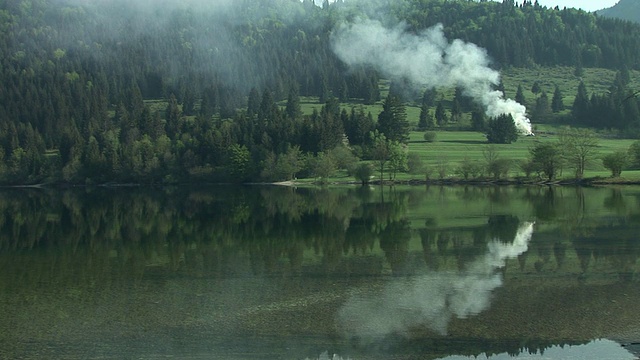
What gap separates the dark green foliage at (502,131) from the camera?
14750 cm

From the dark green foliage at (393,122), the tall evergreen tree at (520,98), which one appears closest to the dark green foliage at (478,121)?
the dark green foliage at (393,122)

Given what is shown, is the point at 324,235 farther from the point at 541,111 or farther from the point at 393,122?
the point at 541,111

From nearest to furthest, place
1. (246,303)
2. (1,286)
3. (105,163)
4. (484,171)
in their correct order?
1. (246,303)
2. (1,286)
3. (484,171)
4. (105,163)

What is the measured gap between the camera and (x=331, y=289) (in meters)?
28.2

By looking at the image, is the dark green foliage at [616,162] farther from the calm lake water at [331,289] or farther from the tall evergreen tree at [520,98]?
the tall evergreen tree at [520,98]

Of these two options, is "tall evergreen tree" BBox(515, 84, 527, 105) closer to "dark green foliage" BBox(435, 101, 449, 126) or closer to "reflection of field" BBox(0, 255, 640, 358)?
"dark green foliage" BBox(435, 101, 449, 126)

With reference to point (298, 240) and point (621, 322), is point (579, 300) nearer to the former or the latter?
point (621, 322)

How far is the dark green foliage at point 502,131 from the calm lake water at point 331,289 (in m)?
91.6

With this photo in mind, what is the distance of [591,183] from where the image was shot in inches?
3910

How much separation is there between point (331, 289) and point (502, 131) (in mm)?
127346

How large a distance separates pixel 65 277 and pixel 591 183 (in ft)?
280

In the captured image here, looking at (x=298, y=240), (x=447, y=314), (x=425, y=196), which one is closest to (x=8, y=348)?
(x=447, y=314)

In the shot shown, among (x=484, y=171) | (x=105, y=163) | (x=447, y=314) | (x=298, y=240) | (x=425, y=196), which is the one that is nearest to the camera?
(x=447, y=314)

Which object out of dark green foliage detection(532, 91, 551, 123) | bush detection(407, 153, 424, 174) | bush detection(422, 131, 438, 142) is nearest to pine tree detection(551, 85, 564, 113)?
dark green foliage detection(532, 91, 551, 123)
